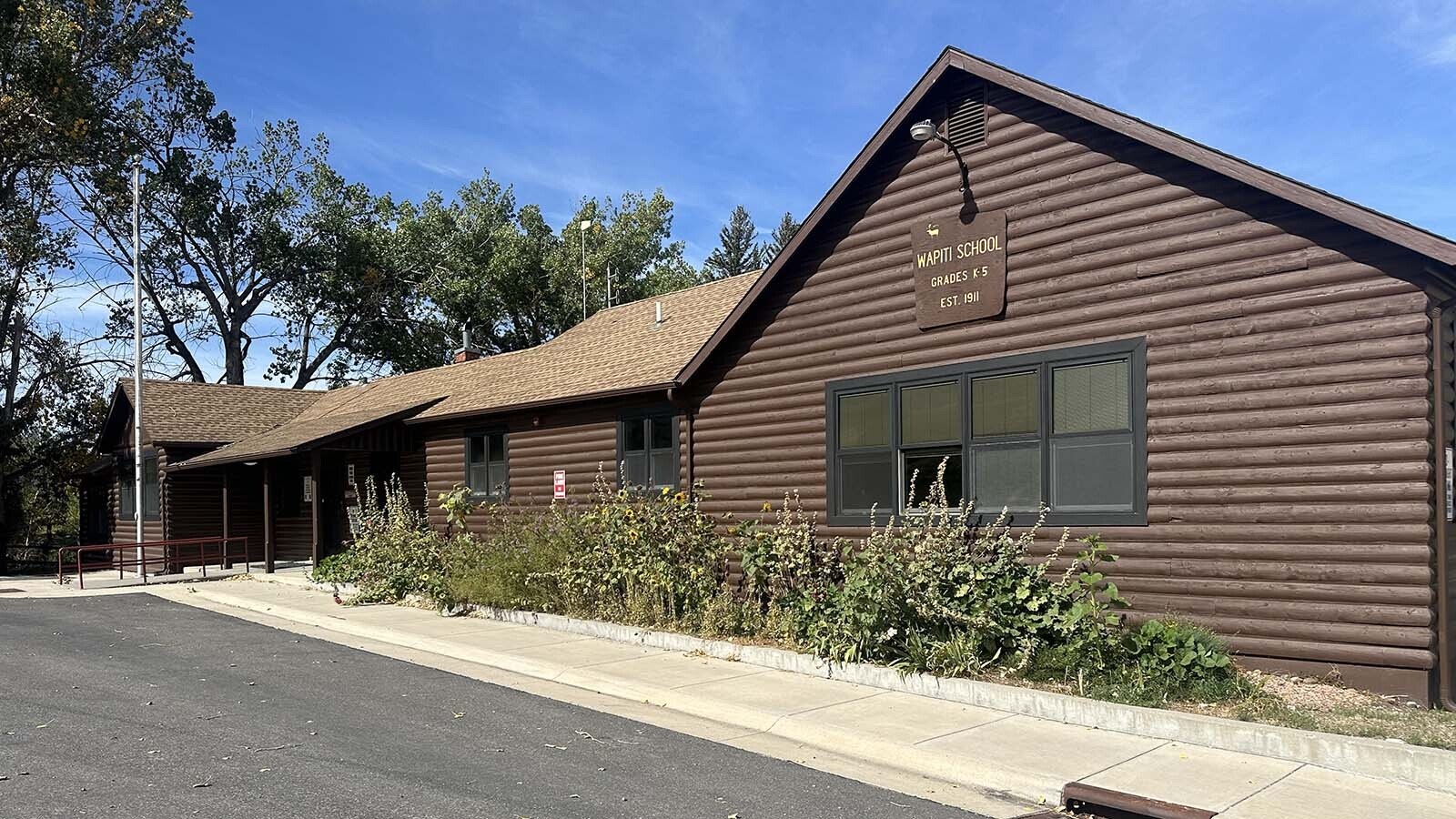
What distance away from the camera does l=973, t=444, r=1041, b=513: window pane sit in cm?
1008

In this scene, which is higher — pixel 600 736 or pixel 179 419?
pixel 179 419

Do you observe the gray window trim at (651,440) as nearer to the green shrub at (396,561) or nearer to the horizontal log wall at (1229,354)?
the green shrub at (396,561)

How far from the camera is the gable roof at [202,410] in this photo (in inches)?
1048

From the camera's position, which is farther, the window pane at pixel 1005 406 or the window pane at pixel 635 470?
the window pane at pixel 635 470

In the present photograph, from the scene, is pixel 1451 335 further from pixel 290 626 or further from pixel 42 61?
pixel 42 61

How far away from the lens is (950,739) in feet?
24.7

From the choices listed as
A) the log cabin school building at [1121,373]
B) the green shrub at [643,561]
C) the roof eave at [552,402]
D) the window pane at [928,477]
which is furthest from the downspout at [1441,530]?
the roof eave at [552,402]

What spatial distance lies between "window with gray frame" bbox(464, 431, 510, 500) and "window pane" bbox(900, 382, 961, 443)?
8.94 metres

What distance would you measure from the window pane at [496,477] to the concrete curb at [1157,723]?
8059mm

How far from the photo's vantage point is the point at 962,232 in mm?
10922

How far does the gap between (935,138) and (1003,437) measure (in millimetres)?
3211

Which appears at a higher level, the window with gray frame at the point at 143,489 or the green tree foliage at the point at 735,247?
the green tree foliage at the point at 735,247

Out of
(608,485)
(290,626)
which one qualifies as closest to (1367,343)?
(608,485)

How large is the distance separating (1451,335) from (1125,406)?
2.50m
